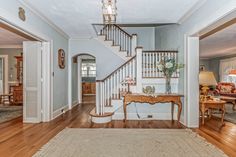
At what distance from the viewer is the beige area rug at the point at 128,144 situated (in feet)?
9.82

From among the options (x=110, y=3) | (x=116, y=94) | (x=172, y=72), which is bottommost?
(x=116, y=94)

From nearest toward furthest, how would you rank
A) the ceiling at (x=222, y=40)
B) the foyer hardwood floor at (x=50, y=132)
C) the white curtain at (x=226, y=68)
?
1. the foyer hardwood floor at (x=50, y=132)
2. the ceiling at (x=222, y=40)
3. the white curtain at (x=226, y=68)

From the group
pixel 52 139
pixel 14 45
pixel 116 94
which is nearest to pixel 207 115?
pixel 116 94

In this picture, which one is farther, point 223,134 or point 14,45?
point 14,45

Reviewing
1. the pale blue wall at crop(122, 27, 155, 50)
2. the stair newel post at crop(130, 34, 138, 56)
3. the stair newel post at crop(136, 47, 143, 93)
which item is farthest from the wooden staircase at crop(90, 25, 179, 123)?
the pale blue wall at crop(122, 27, 155, 50)

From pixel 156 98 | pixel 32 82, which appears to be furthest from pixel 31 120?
pixel 156 98

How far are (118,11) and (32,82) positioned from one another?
289 cm

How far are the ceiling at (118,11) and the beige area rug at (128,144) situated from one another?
2595 mm

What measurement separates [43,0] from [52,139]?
260cm

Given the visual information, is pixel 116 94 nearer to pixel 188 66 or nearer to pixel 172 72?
pixel 172 72

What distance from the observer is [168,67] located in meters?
5.15

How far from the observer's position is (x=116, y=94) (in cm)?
584

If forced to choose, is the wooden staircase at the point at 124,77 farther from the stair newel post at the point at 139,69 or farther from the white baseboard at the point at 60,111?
the white baseboard at the point at 60,111

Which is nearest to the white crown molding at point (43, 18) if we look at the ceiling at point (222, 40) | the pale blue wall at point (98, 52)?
the pale blue wall at point (98, 52)
